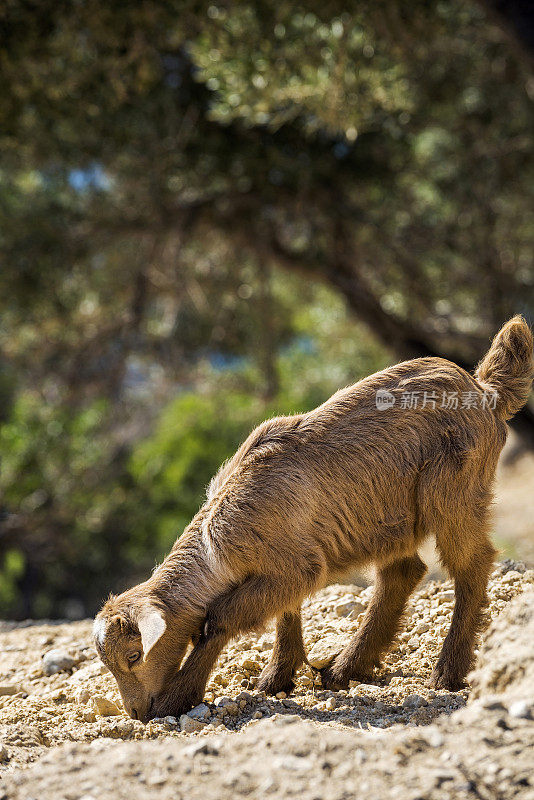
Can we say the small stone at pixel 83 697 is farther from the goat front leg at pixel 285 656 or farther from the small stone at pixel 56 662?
the goat front leg at pixel 285 656

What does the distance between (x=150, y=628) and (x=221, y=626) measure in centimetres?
41

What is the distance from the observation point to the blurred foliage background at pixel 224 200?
8930 millimetres

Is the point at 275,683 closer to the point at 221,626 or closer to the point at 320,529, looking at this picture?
the point at 221,626

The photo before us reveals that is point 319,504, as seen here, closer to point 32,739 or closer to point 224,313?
point 32,739

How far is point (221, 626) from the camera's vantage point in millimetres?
4656

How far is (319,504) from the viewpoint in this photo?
15.9 ft

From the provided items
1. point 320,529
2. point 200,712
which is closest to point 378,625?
point 320,529

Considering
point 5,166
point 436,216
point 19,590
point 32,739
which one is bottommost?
point 19,590

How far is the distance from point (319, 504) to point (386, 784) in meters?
1.93

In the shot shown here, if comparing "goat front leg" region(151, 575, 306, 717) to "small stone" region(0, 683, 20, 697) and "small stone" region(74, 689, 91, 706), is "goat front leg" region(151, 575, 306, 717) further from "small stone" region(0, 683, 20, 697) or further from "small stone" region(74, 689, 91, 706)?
"small stone" region(0, 683, 20, 697)

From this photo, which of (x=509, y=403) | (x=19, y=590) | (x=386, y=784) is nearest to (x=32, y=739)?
(x=386, y=784)

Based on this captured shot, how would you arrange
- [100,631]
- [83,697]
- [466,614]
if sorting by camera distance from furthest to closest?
[83,697] → [466,614] → [100,631]

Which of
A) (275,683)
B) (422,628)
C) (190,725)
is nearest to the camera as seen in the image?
(190,725)

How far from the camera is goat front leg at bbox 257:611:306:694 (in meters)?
5.08
